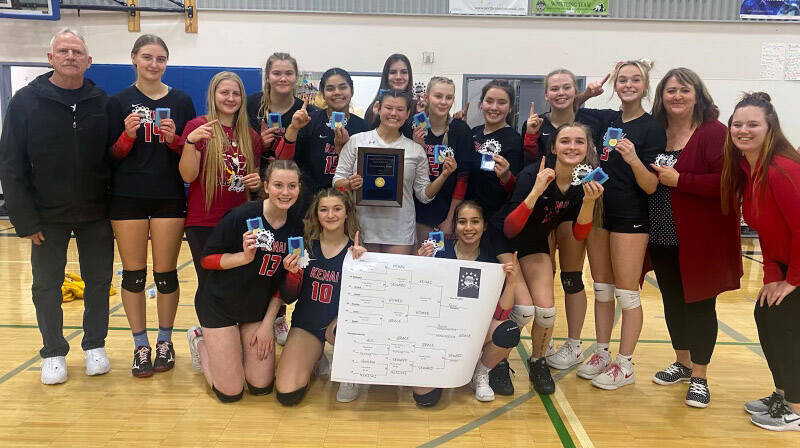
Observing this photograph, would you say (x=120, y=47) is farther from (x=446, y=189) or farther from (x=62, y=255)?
(x=446, y=189)

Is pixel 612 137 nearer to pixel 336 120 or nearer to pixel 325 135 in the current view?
pixel 336 120

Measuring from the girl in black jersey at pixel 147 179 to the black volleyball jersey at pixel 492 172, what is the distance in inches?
70.5

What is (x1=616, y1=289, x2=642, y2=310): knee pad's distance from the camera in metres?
3.40

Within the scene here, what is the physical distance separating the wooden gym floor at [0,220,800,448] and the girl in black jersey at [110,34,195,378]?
16.7 inches

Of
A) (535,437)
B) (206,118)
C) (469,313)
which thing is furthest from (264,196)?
(535,437)

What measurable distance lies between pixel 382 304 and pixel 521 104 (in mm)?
7722

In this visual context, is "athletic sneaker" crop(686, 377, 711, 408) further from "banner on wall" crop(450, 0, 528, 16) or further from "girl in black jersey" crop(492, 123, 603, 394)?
"banner on wall" crop(450, 0, 528, 16)

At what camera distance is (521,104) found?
9992 millimetres

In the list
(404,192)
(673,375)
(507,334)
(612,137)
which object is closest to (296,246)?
(404,192)

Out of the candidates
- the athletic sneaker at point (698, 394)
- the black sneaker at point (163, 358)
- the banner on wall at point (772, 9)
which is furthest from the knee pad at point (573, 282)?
the banner on wall at point (772, 9)

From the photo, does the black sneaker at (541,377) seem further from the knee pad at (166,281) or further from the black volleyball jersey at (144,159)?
the black volleyball jersey at (144,159)

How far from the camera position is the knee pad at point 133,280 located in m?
3.45

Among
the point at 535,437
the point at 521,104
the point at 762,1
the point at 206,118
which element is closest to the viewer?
the point at 535,437

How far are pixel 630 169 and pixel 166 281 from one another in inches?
112
